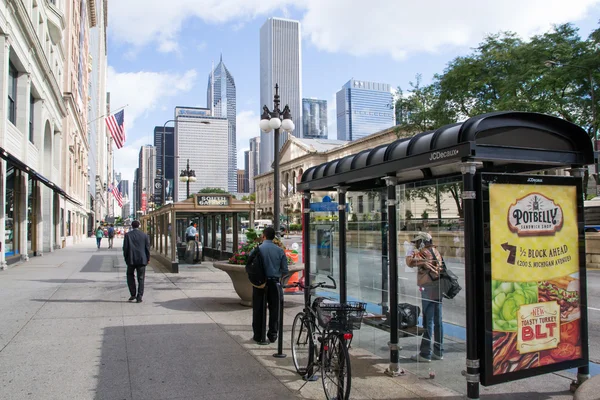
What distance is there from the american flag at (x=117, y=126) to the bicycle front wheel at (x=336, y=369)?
3320 cm

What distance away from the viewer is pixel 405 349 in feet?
19.9

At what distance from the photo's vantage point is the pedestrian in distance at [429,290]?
5.48m

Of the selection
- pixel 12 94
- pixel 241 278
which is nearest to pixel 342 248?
pixel 241 278

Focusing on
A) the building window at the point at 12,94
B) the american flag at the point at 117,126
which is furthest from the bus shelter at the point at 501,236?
the american flag at the point at 117,126

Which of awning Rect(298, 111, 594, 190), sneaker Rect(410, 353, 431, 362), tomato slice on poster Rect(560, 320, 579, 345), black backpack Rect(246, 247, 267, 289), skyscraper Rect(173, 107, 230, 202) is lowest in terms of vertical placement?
sneaker Rect(410, 353, 431, 362)

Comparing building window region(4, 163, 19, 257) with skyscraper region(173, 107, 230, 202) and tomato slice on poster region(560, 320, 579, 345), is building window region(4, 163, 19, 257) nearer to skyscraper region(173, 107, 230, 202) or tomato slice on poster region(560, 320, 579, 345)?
tomato slice on poster region(560, 320, 579, 345)

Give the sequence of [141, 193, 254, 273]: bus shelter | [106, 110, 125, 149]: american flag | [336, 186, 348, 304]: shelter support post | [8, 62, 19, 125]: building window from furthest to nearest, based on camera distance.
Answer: [106, 110, 125, 149]: american flag < [8, 62, 19, 125]: building window < [141, 193, 254, 273]: bus shelter < [336, 186, 348, 304]: shelter support post

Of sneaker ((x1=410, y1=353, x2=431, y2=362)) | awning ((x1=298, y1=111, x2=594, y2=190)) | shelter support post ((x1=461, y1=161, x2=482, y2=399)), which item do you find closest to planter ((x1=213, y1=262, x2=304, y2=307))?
sneaker ((x1=410, y1=353, x2=431, y2=362))

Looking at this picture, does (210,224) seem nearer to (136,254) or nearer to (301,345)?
(136,254)

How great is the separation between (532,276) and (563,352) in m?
0.88

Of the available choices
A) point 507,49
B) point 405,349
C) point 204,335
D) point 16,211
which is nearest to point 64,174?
point 16,211

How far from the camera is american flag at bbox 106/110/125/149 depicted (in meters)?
34.8

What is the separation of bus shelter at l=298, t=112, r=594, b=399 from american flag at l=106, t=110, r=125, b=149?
3220 centimetres

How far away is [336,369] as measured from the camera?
4621 mm
